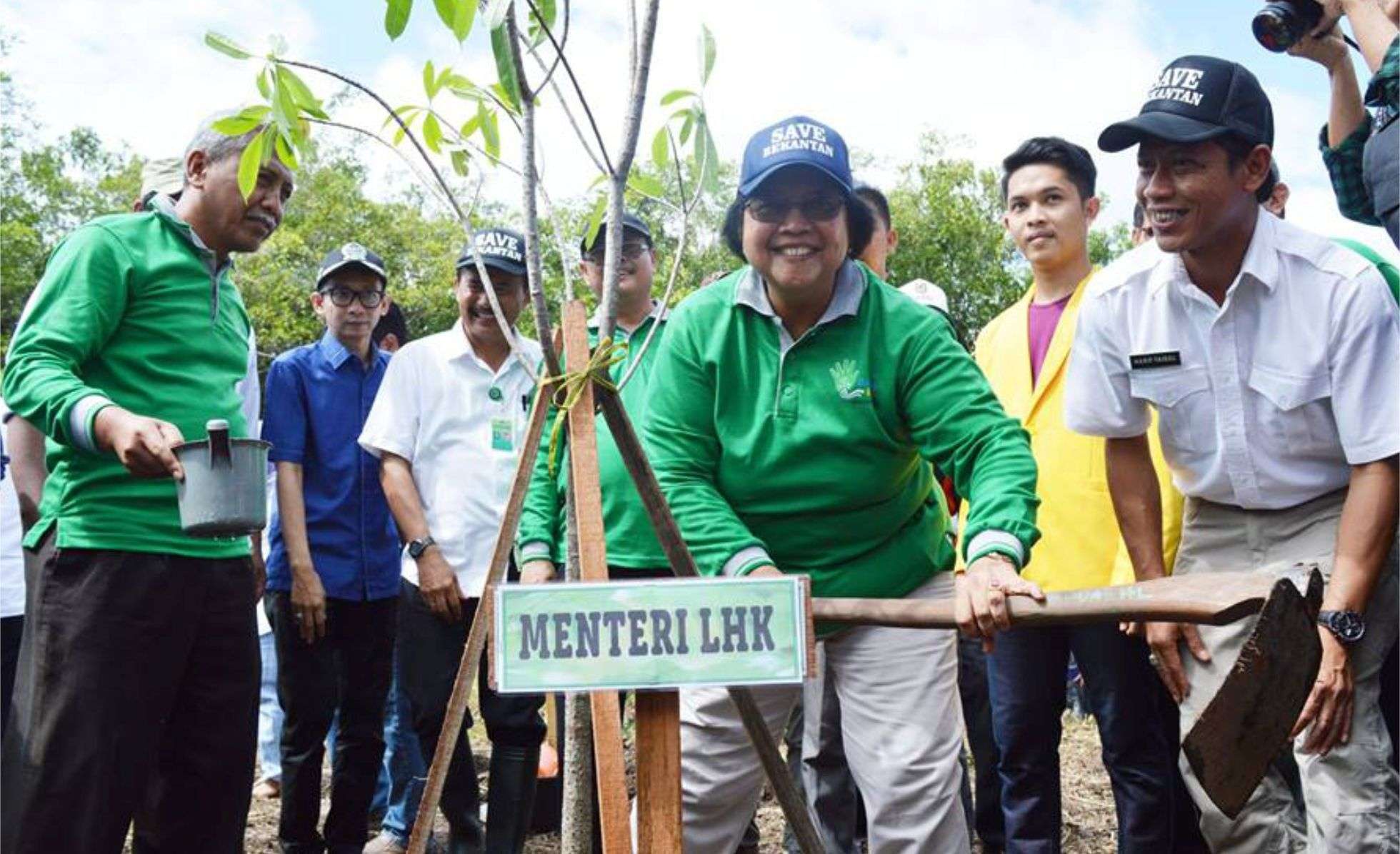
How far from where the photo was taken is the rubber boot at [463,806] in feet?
13.9

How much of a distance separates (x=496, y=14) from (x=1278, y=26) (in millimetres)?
1839

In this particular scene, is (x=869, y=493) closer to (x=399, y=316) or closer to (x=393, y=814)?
(x=393, y=814)

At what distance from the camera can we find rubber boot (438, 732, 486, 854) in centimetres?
425

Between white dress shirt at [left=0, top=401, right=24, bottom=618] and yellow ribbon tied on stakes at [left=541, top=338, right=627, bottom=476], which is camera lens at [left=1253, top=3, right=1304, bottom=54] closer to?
yellow ribbon tied on stakes at [left=541, top=338, right=627, bottom=476]

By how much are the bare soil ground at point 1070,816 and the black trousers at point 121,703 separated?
1822 millimetres

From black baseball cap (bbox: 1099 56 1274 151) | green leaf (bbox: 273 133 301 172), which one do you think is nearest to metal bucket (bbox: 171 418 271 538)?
green leaf (bbox: 273 133 301 172)

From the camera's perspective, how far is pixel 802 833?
2387 millimetres

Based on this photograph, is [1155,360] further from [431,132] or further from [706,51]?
[431,132]

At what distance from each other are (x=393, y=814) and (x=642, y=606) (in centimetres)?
327

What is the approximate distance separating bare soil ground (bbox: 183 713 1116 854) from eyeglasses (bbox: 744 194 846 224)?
216 centimetres

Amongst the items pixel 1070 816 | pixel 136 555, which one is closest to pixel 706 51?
pixel 136 555

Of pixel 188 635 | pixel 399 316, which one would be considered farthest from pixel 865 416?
pixel 399 316

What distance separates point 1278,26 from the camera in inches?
114

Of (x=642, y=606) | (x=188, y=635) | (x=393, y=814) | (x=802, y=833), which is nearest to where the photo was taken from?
(x=642, y=606)
